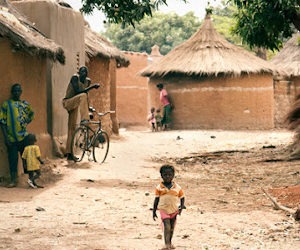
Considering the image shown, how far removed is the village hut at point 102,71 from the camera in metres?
15.6

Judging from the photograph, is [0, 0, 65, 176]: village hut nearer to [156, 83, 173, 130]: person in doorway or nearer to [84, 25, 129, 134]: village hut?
[84, 25, 129, 134]: village hut

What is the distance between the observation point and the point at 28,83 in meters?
10.0

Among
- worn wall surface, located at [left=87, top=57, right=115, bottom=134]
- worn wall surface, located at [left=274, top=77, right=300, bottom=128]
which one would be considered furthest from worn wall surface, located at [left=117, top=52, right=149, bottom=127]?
worn wall surface, located at [left=87, top=57, right=115, bottom=134]

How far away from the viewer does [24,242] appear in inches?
221

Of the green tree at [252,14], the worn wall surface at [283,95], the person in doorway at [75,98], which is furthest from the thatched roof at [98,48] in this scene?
the worn wall surface at [283,95]

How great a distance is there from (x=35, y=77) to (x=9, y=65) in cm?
109

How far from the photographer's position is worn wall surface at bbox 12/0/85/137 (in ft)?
39.0

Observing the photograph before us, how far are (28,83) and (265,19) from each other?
453 centimetres

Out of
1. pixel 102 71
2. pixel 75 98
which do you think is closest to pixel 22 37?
pixel 75 98

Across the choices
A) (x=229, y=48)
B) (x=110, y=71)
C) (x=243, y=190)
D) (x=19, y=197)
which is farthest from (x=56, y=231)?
(x=229, y=48)

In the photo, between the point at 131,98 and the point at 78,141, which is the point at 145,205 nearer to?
the point at 78,141

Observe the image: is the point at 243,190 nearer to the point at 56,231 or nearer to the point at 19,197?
the point at 19,197

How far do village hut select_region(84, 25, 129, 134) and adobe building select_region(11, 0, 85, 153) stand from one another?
6.09 ft

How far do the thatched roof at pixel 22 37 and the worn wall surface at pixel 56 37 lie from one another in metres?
0.97
